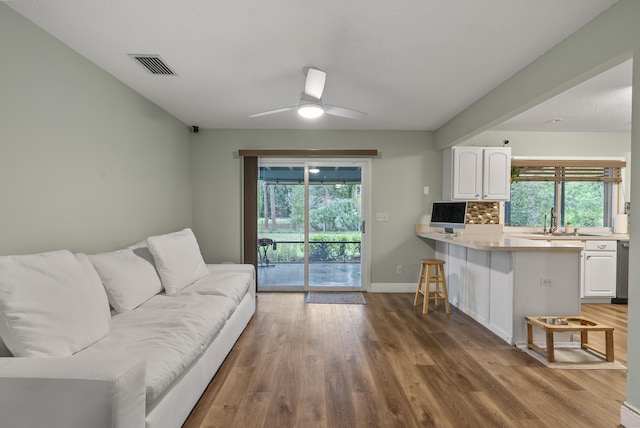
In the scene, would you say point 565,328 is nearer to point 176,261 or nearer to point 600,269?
point 600,269

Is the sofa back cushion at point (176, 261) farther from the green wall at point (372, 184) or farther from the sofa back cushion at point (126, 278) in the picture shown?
the green wall at point (372, 184)

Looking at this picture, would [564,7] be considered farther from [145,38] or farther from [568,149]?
[568,149]

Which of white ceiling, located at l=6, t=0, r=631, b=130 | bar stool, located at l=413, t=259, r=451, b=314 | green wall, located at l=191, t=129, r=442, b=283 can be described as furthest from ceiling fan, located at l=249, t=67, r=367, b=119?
bar stool, located at l=413, t=259, r=451, b=314

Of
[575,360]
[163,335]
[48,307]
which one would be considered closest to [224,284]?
[163,335]

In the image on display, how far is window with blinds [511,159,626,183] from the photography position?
486 centimetres

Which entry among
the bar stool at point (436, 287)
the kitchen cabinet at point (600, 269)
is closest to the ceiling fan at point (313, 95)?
the bar stool at point (436, 287)

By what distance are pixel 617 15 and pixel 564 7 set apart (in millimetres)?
282

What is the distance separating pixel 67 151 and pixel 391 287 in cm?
412

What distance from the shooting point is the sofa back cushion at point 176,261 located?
2719 mm

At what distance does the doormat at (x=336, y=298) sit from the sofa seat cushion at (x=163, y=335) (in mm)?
1967

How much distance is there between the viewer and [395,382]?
227 cm

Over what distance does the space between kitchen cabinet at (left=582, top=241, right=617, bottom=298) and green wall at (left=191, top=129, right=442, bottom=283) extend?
2.01 m

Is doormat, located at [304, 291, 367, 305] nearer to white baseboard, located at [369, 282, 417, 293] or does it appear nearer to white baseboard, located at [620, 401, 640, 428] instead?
white baseboard, located at [369, 282, 417, 293]

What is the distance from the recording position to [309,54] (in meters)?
2.43
